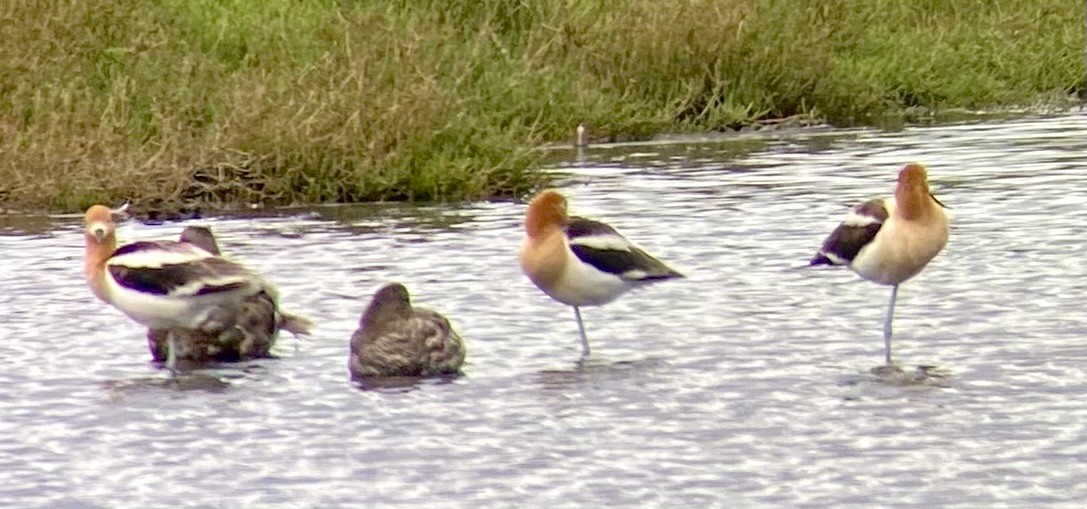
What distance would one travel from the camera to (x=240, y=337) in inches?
429

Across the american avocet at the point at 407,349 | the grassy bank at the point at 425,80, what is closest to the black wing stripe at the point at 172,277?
the american avocet at the point at 407,349

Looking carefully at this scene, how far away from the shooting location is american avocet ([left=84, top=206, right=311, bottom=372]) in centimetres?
1045

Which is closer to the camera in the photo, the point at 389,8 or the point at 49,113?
the point at 49,113

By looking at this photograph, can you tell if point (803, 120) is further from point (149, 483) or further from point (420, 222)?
point (149, 483)

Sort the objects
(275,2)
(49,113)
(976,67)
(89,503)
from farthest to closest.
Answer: (976,67) < (275,2) < (49,113) < (89,503)

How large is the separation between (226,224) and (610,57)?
698 centimetres

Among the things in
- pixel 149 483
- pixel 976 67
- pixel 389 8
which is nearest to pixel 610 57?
pixel 389 8

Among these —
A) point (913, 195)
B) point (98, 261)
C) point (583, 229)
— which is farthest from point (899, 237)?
point (98, 261)

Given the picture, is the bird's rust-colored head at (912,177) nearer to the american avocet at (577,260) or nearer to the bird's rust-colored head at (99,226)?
the american avocet at (577,260)

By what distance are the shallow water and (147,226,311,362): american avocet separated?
13 cm

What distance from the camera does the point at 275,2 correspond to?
2183 centimetres

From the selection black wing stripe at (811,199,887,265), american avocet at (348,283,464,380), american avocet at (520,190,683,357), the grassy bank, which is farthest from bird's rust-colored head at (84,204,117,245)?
the grassy bank

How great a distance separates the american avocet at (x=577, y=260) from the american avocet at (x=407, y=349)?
0.75 m

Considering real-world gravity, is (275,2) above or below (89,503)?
above
